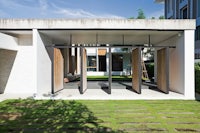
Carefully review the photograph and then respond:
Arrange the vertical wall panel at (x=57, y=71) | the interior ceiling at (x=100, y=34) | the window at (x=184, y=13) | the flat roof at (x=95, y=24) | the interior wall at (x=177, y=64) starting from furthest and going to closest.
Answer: the window at (x=184, y=13)
the vertical wall panel at (x=57, y=71)
the interior ceiling at (x=100, y=34)
the interior wall at (x=177, y=64)
the flat roof at (x=95, y=24)

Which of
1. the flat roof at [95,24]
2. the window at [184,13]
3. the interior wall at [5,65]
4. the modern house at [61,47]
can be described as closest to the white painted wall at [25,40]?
the modern house at [61,47]

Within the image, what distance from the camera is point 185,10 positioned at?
2509 cm

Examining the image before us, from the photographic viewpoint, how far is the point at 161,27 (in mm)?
8477

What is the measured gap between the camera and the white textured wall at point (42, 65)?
27.8 ft

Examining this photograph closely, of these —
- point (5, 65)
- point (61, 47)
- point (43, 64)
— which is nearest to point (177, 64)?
point (61, 47)

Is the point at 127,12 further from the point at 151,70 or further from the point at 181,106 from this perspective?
the point at 181,106

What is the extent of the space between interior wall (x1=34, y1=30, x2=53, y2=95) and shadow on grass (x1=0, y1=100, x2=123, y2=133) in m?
1.38

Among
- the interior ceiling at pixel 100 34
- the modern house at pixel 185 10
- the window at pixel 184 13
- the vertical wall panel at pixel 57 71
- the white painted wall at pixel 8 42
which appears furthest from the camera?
the window at pixel 184 13

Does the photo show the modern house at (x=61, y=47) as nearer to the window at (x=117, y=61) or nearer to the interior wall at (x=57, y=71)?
the interior wall at (x=57, y=71)

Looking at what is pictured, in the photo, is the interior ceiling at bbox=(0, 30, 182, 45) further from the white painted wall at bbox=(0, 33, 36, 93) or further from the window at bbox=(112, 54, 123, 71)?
the window at bbox=(112, 54, 123, 71)

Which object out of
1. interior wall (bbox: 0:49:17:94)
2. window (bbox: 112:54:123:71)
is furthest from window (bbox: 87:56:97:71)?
interior wall (bbox: 0:49:17:94)

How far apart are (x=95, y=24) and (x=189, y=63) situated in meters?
4.88

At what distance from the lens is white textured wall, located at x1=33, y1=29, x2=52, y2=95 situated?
8469 millimetres

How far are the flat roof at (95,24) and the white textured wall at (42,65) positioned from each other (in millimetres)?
531
